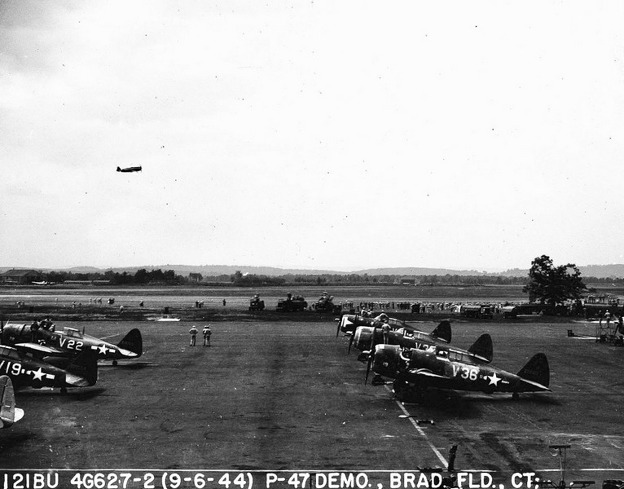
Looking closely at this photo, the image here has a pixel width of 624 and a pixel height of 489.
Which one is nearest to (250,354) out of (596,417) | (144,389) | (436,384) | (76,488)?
(144,389)

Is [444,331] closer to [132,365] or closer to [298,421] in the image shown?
[298,421]

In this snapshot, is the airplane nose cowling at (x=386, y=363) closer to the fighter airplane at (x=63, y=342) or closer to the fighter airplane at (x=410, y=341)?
the fighter airplane at (x=410, y=341)

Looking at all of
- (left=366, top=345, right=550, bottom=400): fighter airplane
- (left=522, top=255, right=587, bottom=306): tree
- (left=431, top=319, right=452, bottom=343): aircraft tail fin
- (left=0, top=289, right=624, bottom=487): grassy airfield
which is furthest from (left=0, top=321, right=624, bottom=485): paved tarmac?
(left=522, top=255, right=587, bottom=306): tree

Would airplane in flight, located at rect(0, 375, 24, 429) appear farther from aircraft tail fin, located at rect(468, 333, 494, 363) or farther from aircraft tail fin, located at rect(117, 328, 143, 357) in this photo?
aircraft tail fin, located at rect(468, 333, 494, 363)

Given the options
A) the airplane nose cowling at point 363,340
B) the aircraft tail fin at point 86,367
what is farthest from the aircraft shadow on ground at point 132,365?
the airplane nose cowling at point 363,340

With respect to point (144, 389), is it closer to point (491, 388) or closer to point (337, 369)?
point (337, 369)

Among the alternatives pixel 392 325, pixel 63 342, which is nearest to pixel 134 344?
pixel 63 342
